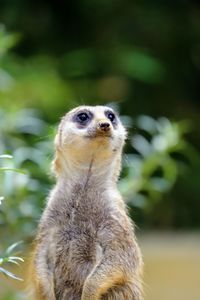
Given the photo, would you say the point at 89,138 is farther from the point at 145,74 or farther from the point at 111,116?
the point at 145,74

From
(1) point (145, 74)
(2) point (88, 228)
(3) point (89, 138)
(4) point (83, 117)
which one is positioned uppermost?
(1) point (145, 74)

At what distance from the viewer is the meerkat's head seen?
15.0 feet

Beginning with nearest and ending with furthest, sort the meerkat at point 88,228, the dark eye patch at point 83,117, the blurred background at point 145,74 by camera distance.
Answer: the meerkat at point 88,228 < the dark eye patch at point 83,117 < the blurred background at point 145,74

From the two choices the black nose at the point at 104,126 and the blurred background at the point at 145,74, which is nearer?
the black nose at the point at 104,126

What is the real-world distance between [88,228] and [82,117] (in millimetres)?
500

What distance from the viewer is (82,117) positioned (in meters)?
4.74

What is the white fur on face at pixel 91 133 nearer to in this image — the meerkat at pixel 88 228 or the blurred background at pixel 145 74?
the meerkat at pixel 88 228

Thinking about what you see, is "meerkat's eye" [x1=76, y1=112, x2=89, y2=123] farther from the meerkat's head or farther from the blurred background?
the blurred background

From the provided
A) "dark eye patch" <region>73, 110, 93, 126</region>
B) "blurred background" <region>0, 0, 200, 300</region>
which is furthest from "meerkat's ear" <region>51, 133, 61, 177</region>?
"blurred background" <region>0, 0, 200, 300</region>

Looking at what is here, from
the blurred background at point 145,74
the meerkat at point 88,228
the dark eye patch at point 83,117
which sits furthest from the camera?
the blurred background at point 145,74

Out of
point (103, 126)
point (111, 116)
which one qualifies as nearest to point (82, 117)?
point (111, 116)

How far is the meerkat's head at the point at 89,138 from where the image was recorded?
457 cm

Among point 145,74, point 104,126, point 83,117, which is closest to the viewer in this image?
point 104,126

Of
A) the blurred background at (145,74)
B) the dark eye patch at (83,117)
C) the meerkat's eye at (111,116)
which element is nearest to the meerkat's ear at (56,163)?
the dark eye patch at (83,117)
